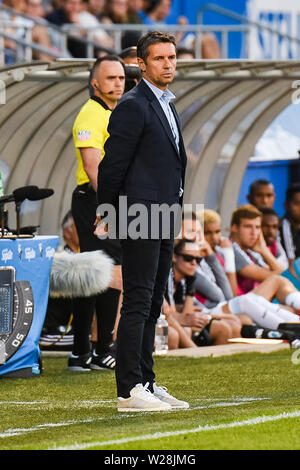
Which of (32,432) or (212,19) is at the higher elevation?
(212,19)

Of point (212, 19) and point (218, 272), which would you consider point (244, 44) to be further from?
point (218, 272)

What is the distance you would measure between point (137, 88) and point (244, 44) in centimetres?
1421

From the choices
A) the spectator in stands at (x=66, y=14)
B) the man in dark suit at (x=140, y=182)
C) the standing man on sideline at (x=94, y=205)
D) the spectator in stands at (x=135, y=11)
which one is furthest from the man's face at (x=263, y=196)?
the man in dark suit at (x=140, y=182)

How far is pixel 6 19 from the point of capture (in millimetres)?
17812

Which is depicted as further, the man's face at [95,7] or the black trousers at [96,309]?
the man's face at [95,7]

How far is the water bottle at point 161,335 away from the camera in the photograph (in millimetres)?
11228

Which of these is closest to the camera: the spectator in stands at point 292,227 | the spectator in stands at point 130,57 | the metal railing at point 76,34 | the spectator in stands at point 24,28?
the spectator in stands at point 130,57

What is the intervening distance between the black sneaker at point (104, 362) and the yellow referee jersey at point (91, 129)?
51.8 inches

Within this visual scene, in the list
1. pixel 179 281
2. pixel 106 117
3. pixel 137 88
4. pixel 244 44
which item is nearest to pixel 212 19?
pixel 244 44

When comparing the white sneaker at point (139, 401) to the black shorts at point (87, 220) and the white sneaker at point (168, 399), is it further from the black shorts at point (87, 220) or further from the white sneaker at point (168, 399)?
the black shorts at point (87, 220)

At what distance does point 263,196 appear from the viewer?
1546 cm

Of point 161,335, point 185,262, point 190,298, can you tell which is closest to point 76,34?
point 185,262

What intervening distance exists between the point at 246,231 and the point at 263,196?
2018mm

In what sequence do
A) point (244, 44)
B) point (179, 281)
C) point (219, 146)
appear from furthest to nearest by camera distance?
point (244, 44), point (219, 146), point (179, 281)
